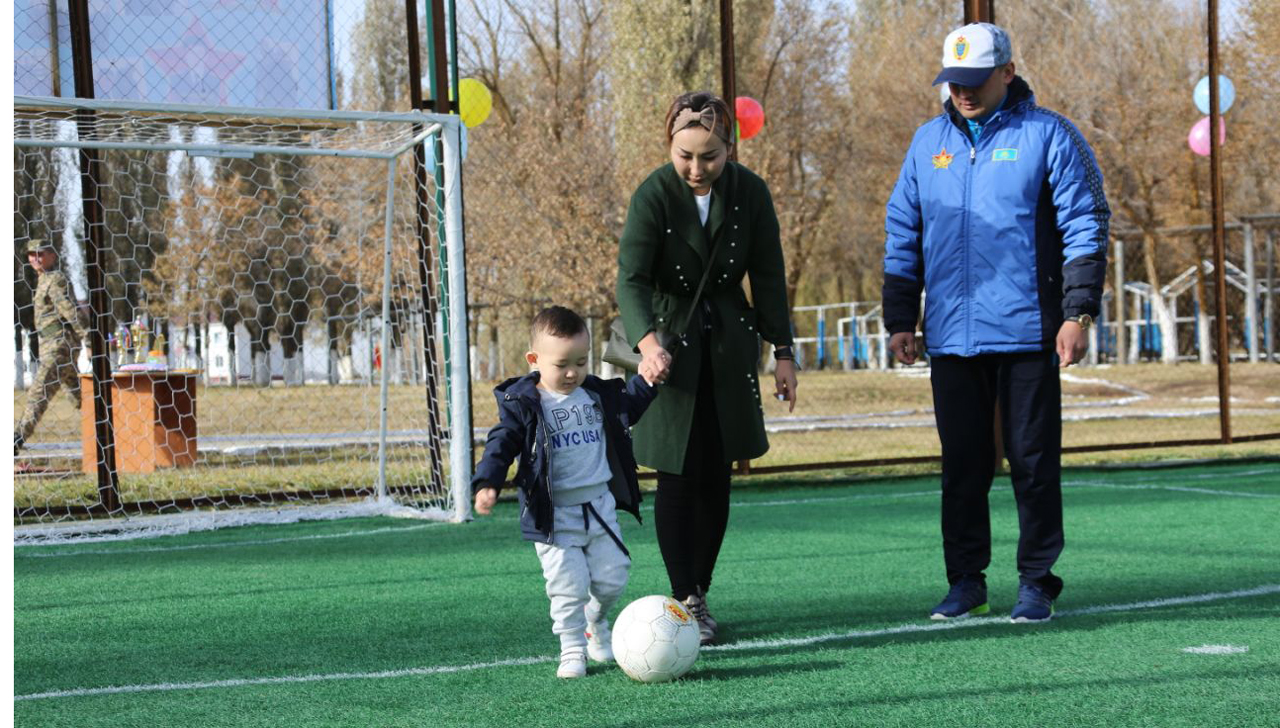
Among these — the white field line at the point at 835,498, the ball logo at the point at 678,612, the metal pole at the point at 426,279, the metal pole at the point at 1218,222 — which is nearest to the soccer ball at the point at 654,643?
the ball logo at the point at 678,612

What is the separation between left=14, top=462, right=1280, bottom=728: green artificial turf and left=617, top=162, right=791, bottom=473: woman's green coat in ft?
2.15

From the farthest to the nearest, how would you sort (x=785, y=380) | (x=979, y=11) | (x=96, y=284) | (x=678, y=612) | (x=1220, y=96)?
(x=1220, y=96), (x=979, y=11), (x=96, y=284), (x=785, y=380), (x=678, y=612)

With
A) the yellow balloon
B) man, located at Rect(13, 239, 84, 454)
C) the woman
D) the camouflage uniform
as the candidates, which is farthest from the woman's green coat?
the camouflage uniform

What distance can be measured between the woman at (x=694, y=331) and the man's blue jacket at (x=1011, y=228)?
2.06 ft

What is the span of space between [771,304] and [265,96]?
16.0 feet

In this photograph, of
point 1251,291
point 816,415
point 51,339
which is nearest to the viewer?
point 51,339

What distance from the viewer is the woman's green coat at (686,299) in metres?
4.28

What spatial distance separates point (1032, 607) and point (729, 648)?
3.34 ft

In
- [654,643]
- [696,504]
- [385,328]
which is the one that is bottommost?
[654,643]

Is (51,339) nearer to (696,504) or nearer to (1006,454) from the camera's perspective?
(696,504)

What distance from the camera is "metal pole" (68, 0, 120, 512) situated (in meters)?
8.08

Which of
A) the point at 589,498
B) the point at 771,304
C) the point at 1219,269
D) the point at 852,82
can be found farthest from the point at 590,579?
the point at 852,82

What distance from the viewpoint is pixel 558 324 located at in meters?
3.88

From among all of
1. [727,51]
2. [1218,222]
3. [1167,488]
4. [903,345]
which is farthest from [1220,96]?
[903,345]
